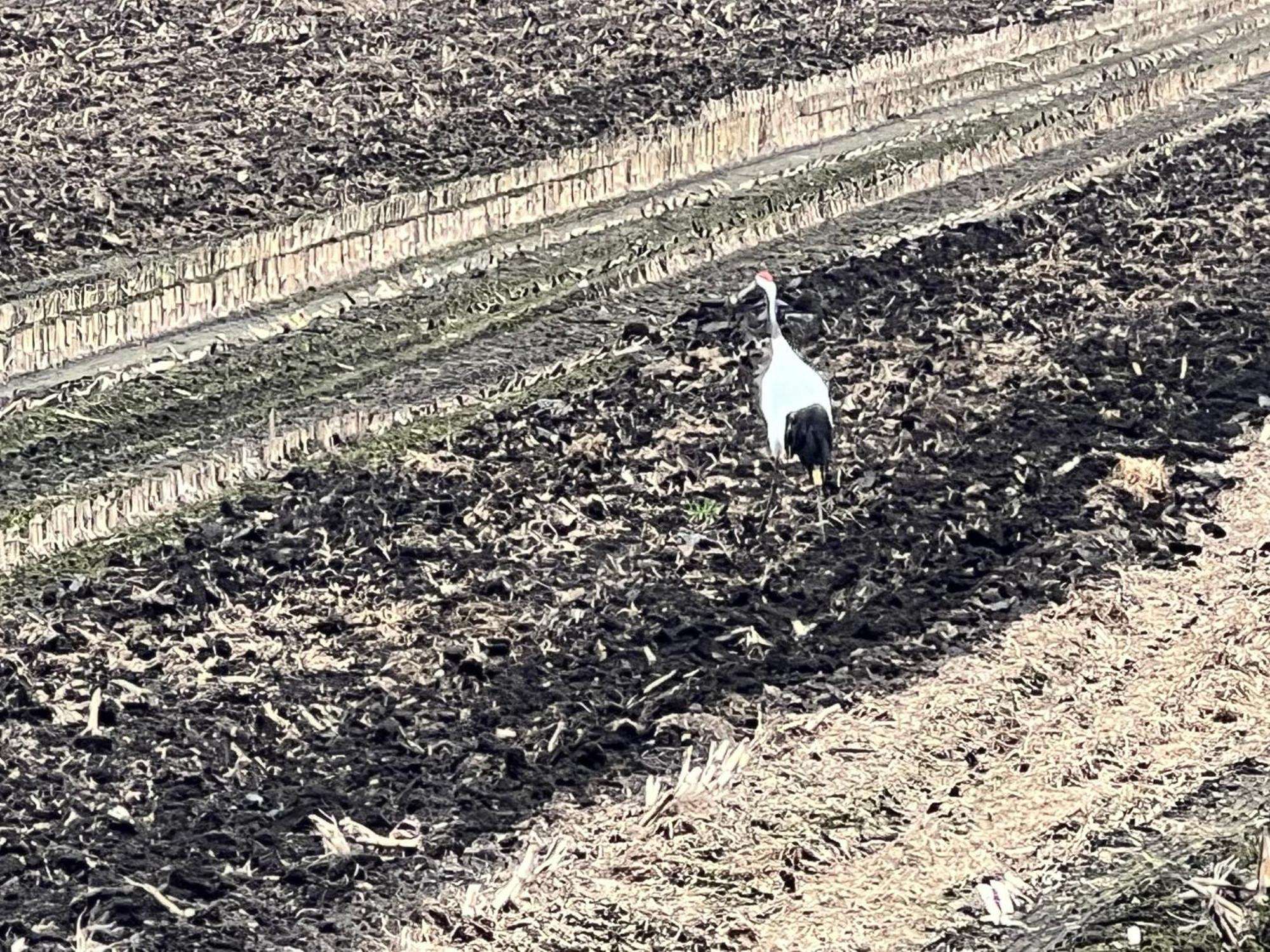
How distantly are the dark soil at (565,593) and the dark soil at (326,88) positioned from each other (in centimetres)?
289

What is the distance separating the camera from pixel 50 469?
10.1 metres

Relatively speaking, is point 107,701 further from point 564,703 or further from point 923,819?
point 923,819

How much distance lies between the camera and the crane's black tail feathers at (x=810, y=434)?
29.9 ft

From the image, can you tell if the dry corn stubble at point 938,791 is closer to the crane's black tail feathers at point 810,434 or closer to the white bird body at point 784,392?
the crane's black tail feathers at point 810,434

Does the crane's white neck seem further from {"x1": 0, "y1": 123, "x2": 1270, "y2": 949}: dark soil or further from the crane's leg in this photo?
{"x1": 0, "y1": 123, "x2": 1270, "y2": 949}: dark soil

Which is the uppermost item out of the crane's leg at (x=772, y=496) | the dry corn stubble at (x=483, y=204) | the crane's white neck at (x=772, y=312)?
the crane's white neck at (x=772, y=312)

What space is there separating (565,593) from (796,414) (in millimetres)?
1219

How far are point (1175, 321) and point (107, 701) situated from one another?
604 centimetres

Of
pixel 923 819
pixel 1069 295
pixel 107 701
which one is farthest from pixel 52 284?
pixel 923 819

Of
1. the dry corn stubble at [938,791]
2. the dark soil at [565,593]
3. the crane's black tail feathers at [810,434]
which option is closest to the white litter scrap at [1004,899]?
the dry corn stubble at [938,791]

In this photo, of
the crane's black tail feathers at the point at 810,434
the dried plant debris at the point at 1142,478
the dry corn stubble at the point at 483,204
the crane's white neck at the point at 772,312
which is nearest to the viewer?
the crane's black tail feathers at the point at 810,434

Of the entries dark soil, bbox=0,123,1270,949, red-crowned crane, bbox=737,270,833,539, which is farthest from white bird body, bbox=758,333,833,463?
dark soil, bbox=0,123,1270,949

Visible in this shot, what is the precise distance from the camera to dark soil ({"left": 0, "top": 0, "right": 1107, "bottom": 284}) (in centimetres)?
1280

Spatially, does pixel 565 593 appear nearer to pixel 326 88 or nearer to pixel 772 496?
pixel 772 496
